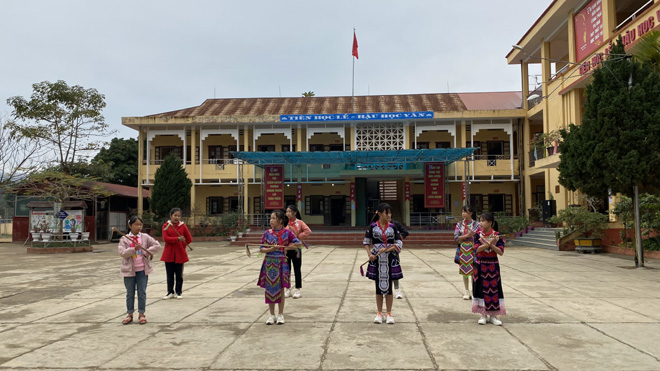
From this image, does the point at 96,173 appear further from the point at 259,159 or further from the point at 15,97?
the point at 259,159

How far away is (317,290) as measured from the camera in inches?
310

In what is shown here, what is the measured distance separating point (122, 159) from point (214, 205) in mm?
14172

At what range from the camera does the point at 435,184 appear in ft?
76.1

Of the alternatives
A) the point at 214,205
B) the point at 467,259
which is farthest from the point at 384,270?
the point at 214,205

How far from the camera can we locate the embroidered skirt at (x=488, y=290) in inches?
206

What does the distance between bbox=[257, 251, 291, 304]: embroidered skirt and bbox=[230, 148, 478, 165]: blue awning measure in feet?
51.3

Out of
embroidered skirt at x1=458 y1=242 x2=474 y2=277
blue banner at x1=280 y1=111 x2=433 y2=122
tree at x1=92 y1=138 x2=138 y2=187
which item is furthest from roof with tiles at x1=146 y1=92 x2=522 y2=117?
embroidered skirt at x1=458 y1=242 x2=474 y2=277

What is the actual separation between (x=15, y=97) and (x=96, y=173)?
6.06 metres

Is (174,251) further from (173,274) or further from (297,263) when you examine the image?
(297,263)

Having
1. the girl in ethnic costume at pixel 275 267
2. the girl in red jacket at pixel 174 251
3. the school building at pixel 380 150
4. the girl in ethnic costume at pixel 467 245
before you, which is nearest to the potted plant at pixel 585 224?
the school building at pixel 380 150

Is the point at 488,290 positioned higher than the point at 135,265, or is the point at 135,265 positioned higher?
the point at 135,265

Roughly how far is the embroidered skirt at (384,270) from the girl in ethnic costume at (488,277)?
0.98 meters

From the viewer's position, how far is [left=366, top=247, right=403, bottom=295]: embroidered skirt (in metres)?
5.29

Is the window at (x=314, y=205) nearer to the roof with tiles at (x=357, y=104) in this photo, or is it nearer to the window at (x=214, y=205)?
the roof with tiles at (x=357, y=104)
